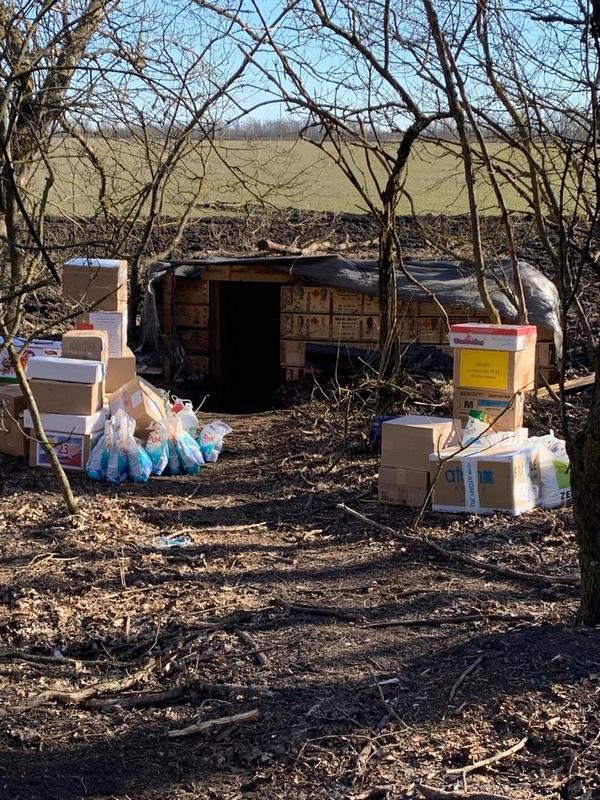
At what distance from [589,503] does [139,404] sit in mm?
4570

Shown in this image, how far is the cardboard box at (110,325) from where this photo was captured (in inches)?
324

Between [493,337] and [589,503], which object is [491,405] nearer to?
[493,337]

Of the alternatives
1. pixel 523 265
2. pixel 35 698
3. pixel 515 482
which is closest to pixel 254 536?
pixel 515 482

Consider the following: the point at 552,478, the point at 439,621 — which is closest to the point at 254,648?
the point at 439,621

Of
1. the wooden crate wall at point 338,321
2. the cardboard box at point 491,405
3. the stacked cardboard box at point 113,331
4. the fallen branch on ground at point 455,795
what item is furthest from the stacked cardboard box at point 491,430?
the fallen branch on ground at point 455,795

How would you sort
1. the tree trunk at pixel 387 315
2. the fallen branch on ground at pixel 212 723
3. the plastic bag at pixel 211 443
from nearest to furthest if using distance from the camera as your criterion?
the fallen branch on ground at pixel 212 723 < the tree trunk at pixel 387 315 < the plastic bag at pixel 211 443

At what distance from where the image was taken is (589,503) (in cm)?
382

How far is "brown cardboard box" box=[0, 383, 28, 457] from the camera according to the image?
7812 millimetres

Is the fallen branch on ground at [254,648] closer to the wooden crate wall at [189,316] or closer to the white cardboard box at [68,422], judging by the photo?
the white cardboard box at [68,422]

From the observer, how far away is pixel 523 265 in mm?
11055

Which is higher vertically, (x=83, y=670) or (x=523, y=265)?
(x=523, y=265)

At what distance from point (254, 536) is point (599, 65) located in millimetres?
3587

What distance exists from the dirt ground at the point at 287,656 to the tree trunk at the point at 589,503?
18cm

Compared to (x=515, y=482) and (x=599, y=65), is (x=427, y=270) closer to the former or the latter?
(x=515, y=482)
